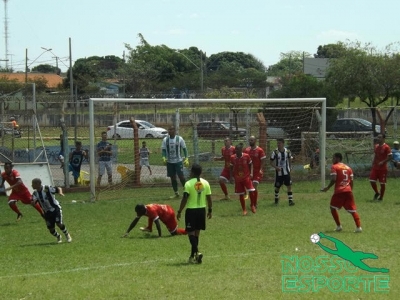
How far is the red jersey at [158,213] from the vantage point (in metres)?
15.7

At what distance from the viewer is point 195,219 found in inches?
500

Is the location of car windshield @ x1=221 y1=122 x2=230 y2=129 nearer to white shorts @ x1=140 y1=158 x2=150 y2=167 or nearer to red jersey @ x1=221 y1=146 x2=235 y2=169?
white shorts @ x1=140 y1=158 x2=150 y2=167

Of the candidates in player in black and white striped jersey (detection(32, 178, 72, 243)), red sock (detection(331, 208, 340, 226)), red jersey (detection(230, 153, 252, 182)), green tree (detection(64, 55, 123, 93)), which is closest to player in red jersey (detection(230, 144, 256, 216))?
red jersey (detection(230, 153, 252, 182))

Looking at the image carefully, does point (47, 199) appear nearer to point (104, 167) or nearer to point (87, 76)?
point (104, 167)

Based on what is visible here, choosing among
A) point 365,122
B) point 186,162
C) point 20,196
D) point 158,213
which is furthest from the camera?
point 365,122

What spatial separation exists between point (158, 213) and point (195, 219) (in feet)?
10.4

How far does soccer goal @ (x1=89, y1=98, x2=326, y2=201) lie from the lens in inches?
949

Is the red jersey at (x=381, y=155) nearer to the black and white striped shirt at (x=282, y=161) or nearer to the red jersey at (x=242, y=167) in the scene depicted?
the black and white striped shirt at (x=282, y=161)

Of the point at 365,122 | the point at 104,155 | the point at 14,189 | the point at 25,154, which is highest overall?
the point at 365,122

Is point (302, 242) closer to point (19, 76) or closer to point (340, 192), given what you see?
point (340, 192)

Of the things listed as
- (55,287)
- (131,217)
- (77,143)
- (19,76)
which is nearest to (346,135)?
(77,143)

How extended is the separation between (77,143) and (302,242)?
Answer: 12686 millimetres

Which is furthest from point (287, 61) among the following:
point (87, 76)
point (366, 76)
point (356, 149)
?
point (356, 149)

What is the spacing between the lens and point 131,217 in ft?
62.3
